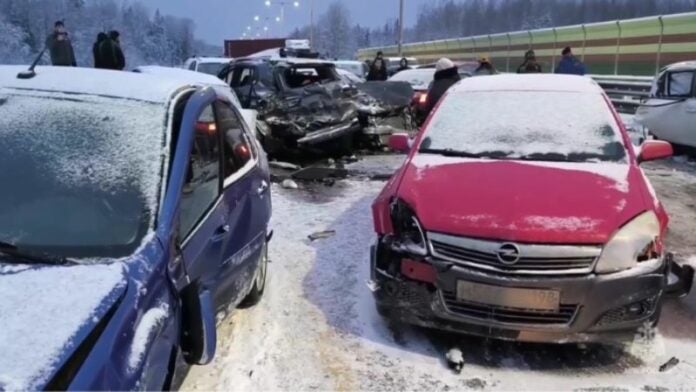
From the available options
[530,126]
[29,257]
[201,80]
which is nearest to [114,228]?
[29,257]

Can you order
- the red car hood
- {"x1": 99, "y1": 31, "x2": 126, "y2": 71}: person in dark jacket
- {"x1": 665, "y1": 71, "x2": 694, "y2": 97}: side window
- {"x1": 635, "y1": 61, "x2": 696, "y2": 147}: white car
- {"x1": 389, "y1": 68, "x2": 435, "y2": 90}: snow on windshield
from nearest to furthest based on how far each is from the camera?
the red car hood < {"x1": 635, "y1": 61, "x2": 696, "y2": 147}: white car < {"x1": 665, "y1": 71, "x2": 694, "y2": 97}: side window < {"x1": 99, "y1": 31, "x2": 126, "y2": 71}: person in dark jacket < {"x1": 389, "y1": 68, "x2": 435, "y2": 90}: snow on windshield

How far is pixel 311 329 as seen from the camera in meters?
4.30

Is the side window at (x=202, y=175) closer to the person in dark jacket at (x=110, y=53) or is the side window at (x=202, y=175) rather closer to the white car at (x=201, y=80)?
the white car at (x=201, y=80)

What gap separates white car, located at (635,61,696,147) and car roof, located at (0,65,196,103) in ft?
30.1

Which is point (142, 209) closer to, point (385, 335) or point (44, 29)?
point (385, 335)

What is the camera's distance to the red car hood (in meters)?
3.67

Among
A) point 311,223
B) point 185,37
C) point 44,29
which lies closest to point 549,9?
point 185,37

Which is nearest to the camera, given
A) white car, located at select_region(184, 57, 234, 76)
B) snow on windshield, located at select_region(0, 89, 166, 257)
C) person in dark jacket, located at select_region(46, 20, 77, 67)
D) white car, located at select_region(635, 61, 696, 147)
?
snow on windshield, located at select_region(0, 89, 166, 257)

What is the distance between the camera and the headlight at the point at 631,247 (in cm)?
359

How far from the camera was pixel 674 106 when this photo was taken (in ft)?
35.1

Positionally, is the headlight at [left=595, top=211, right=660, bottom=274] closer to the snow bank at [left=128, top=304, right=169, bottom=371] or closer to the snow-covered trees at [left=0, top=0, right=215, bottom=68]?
the snow bank at [left=128, top=304, right=169, bottom=371]

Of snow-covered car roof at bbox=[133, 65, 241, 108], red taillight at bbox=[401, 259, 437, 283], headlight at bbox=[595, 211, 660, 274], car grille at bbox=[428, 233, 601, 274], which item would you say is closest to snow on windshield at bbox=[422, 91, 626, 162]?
headlight at bbox=[595, 211, 660, 274]

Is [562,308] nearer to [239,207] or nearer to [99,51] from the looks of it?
[239,207]

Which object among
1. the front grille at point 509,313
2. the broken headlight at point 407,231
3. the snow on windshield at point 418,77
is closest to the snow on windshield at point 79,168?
the broken headlight at point 407,231
